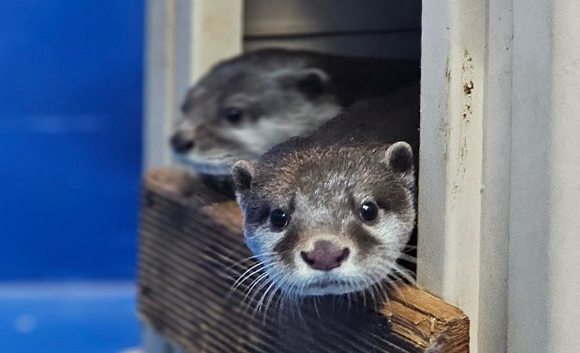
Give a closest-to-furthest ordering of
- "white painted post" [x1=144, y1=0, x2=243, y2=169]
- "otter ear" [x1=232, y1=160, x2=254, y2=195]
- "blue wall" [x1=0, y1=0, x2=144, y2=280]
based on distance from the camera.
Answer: "otter ear" [x1=232, y1=160, x2=254, y2=195] → "white painted post" [x1=144, y1=0, x2=243, y2=169] → "blue wall" [x1=0, y1=0, x2=144, y2=280]

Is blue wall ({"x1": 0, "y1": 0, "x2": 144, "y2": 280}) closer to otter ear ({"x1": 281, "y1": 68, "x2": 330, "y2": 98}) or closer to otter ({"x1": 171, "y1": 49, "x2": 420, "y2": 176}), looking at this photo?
otter ({"x1": 171, "y1": 49, "x2": 420, "y2": 176})

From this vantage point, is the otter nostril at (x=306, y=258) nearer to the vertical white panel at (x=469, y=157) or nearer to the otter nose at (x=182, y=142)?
the vertical white panel at (x=469, y=157)

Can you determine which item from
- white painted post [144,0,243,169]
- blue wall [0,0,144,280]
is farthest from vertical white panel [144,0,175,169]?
blue wall [0,0,144,280]

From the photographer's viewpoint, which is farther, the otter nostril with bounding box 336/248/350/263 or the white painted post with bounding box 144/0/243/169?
the white painted post with bounding box 144/0/243/169

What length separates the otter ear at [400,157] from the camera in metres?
1.46

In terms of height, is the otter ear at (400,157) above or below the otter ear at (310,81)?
below

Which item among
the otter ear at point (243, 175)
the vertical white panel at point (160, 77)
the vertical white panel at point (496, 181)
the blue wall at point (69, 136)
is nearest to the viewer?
the vertical white panel at point (496, 181)

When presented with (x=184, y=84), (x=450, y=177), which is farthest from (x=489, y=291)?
(x=184, y=84)

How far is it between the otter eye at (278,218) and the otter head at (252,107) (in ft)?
1.99

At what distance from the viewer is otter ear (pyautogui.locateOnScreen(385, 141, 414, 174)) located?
1.46m

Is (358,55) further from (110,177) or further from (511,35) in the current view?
(110,177)

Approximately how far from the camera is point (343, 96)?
2062mm

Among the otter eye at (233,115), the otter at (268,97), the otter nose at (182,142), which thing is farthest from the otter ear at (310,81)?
the otter nose at (182,142)

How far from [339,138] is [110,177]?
200 centimetres
